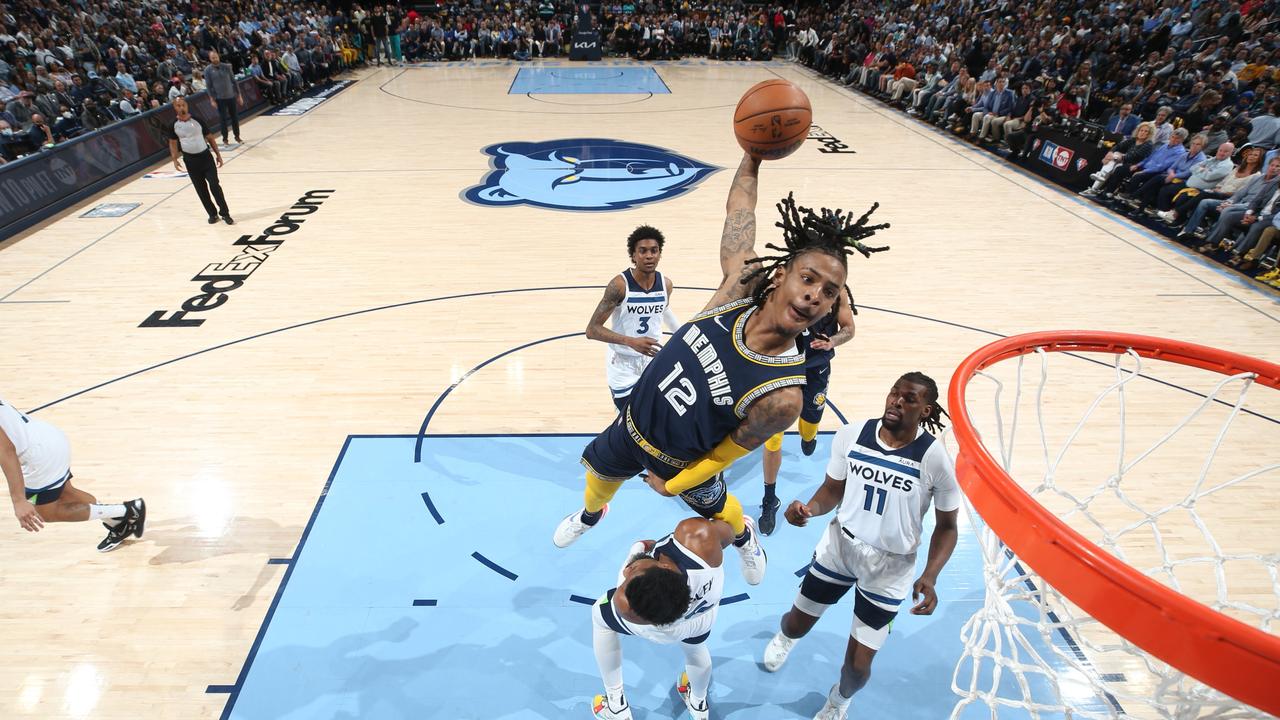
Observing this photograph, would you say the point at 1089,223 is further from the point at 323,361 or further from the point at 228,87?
the point at 228,87

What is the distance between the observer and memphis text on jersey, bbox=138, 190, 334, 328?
739cm

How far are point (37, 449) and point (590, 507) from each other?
10.5ft

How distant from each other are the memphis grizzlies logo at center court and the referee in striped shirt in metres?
3.43

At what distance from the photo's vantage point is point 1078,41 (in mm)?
16031

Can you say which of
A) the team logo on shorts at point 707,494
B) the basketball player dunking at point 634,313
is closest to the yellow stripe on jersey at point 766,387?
the team logo on shorts at point 707,494

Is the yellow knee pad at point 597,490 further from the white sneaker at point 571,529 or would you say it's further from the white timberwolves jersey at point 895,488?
the white timberwolves jersey at point 895,488

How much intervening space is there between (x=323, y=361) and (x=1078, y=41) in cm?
1749

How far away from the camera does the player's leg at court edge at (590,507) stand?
3652mm

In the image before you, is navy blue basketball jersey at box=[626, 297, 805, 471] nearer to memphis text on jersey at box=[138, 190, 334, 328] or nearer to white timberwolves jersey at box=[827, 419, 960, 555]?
white timberwolves jersey at box=[827, 419, 960, 555]

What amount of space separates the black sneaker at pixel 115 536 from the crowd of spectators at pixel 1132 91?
11.8 m

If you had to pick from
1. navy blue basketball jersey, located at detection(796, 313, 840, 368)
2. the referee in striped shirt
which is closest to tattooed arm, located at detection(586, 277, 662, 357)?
navy blue basketball jersey, located at detection(796, 313, 840, 368)

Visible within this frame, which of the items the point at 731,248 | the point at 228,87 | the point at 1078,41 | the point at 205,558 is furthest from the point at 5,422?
the point at 1078,41

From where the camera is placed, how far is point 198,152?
9336 mm

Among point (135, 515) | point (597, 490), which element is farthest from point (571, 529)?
point (135, 515)
